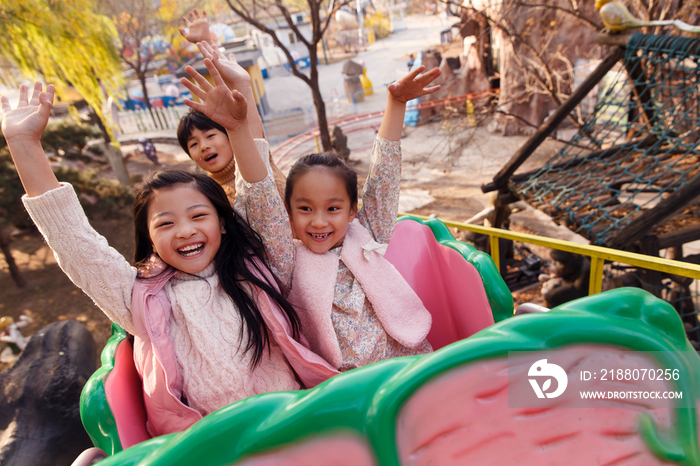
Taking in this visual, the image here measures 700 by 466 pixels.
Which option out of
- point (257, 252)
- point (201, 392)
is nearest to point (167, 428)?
point (201, 392)

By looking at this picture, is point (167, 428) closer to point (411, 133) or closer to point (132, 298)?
point (132, 298)

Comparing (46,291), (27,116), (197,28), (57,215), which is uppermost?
(197,28)

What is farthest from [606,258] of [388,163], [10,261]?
[10,261]

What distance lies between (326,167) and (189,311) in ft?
1.64

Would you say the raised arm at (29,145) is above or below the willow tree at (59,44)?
below

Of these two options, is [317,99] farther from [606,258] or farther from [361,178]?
[606,258]

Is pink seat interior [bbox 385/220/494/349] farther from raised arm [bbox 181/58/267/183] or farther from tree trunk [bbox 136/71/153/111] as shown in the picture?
tree trunk [bbox 136/71/153/111]

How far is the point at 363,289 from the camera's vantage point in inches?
49.4

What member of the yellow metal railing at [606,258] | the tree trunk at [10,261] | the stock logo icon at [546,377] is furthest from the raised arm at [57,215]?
the tree trunk at [10,261]

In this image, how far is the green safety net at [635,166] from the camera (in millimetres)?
2289

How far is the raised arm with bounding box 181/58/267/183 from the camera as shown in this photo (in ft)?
3.26

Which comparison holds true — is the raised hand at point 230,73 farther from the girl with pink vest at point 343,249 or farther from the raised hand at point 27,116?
the raised hand at point 27,116

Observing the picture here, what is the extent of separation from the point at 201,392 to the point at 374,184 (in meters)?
0.72

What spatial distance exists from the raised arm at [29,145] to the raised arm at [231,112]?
1.04 ft
